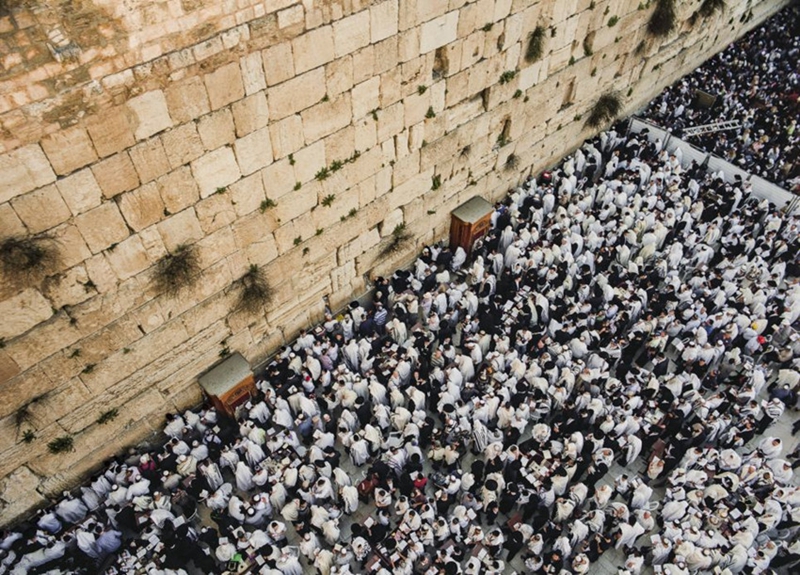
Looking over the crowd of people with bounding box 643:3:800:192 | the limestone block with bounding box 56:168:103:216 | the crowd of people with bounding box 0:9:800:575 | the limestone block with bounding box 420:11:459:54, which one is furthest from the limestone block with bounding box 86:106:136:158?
the crowd of people with bounding box 643:3:800:192

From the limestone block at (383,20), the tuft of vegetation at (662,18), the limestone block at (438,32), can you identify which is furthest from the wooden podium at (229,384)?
the tuft of vegetation at (662,18)

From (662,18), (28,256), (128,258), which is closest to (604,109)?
(662,18)

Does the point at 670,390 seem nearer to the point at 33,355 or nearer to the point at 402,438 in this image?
the point at 402,438

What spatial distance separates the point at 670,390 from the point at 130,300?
1032 cm

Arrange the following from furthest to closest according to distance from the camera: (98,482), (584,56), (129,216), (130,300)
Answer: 1. (584,56)
2. (98,482)
3. (130,300)
4. (129,216)

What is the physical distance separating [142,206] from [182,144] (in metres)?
1.14

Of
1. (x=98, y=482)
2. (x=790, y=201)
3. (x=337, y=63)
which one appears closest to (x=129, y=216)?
(x=337, y=63)

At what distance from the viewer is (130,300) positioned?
9.96 metres

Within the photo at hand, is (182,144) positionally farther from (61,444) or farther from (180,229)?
(61,444)

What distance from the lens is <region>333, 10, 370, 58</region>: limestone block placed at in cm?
1008

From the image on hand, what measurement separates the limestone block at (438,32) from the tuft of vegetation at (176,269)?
5.92 metres

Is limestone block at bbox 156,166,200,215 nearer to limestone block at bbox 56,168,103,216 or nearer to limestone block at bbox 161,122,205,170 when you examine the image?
limestone block at bbox 161,122,205,170

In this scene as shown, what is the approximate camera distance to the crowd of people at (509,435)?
1006cm

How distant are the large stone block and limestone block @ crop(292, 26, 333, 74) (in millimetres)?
4109
